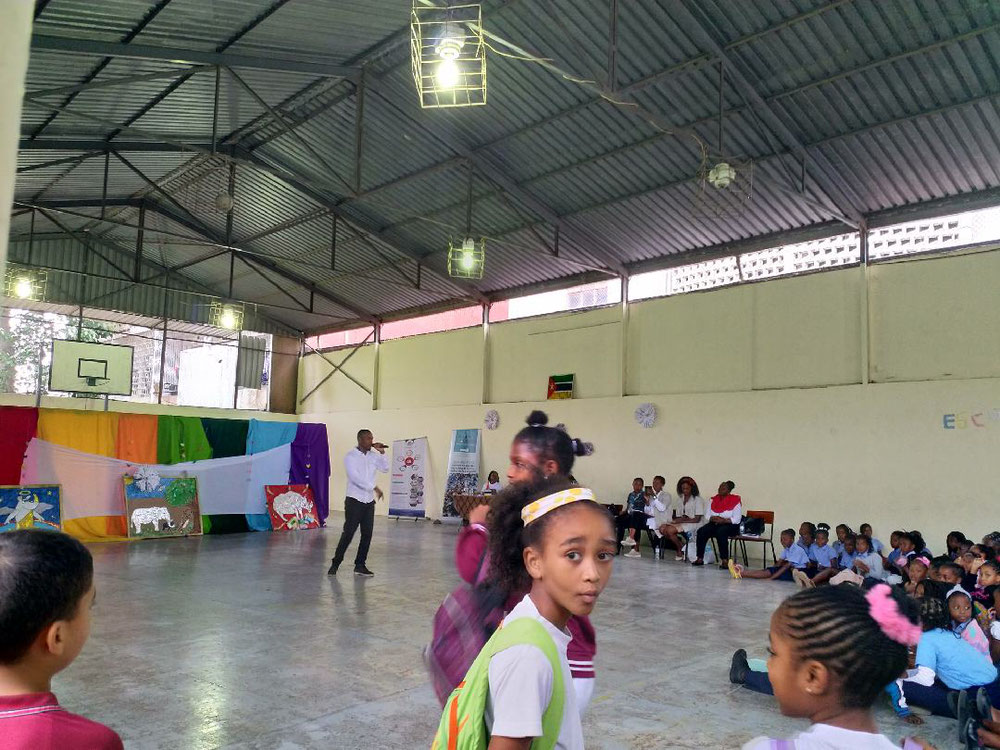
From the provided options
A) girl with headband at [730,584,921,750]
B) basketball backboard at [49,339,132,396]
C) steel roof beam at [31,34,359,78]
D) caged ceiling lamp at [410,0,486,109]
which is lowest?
girl with headband at [730,584,921,750]

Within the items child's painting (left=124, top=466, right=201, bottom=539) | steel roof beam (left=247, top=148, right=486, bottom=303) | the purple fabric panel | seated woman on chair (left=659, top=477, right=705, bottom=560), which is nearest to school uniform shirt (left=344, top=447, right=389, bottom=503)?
child's painting (left=124, top=466, right=201, bottom=539)

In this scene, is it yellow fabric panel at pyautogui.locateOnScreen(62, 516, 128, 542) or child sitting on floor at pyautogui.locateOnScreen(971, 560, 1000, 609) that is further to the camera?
yellow fabric panel at pyautogui.locateOnScreen(62, 516, 128, 542)

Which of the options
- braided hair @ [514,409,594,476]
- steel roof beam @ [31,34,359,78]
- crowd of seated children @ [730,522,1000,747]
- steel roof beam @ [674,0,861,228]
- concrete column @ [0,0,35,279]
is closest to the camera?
concrete column @ [0,0,35,279]

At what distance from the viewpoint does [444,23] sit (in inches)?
204

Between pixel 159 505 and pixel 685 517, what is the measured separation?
7.31 metres

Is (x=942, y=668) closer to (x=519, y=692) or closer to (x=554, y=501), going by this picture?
(x=554, y=501)

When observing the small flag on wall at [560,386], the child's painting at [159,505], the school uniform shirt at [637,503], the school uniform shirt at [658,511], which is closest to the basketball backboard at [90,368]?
the child's painting at [159,505]

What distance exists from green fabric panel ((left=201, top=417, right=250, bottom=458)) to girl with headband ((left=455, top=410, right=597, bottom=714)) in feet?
31.8

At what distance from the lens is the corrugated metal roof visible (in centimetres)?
754

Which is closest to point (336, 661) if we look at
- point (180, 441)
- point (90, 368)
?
point (180, 441)

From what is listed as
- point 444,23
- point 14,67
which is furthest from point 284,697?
point 444,23

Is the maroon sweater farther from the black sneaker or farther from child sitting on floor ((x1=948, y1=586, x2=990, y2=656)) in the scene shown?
child sitting on floor ((x1=948, y1=586, x2=990, y2=656))

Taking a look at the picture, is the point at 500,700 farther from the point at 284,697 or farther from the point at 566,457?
the point at 284,697

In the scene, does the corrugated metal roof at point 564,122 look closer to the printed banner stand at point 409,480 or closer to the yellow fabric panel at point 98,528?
the printed banner stand at point 409,480
